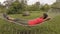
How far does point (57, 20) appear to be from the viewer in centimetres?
634

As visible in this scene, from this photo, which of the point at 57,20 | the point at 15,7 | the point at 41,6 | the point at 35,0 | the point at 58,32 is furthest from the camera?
the point at 35,0

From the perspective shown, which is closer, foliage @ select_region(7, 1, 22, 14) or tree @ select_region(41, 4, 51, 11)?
foliage @ select_region(7, 1, 22, 14)

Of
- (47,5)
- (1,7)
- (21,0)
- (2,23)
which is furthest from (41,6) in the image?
(2,23)

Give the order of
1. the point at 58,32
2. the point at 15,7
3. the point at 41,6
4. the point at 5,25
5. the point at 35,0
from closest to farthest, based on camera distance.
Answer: the point at 58,32 → the point at 5,25 → the point at 15,7 → the point at 41,6 → the point at 35,0

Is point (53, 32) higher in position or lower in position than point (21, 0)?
lower

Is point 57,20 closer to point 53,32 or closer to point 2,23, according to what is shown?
point 53,32

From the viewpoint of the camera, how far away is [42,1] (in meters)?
9.02

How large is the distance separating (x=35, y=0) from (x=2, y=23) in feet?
12.4

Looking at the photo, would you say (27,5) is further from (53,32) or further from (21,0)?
(53,32)

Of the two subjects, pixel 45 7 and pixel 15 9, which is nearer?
pixel 15 9

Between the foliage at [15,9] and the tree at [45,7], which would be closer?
the foliage at [15,9]

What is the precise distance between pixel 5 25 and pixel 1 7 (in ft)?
9.87

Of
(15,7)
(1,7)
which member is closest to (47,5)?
(15,7)

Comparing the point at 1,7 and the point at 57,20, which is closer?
the point at 57,20
